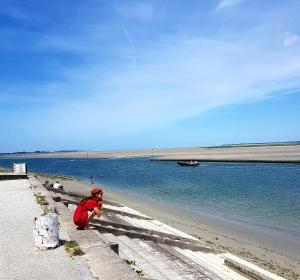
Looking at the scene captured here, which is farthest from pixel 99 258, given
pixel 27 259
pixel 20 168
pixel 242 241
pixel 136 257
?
pixel 20 168

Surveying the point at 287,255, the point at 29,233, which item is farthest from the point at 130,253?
the point at 287,255

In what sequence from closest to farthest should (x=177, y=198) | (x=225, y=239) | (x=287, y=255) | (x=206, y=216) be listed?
(x=287, y=255) < (x=225, y=239) < (x=206, y=216) < (x=177, y=198)

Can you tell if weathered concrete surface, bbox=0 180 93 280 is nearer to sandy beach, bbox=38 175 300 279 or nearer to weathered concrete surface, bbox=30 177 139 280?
weathered concrete surface, bbox=30 177 139 280

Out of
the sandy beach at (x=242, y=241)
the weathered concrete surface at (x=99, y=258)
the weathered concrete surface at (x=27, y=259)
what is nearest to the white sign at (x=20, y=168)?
the sandy beach at (x=242, y=241)

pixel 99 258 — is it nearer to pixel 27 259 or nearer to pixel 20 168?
pixel 27 259

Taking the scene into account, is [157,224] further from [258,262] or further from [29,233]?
[29,233]

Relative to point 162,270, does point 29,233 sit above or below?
above

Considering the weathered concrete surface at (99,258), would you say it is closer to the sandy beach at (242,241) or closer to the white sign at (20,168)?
the sandy beach at (242,241)

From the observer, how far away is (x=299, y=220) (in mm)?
22953

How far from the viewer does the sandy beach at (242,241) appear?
1563 centimetres

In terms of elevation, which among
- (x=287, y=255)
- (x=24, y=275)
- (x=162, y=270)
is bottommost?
(x=287, y=255)

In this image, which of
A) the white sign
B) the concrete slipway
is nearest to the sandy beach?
the concrete slipway

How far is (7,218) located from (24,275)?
700 cm

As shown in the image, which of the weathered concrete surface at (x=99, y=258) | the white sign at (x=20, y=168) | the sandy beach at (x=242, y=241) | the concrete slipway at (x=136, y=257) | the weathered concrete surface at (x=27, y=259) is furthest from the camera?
the white sign at (x=20, y=168)
